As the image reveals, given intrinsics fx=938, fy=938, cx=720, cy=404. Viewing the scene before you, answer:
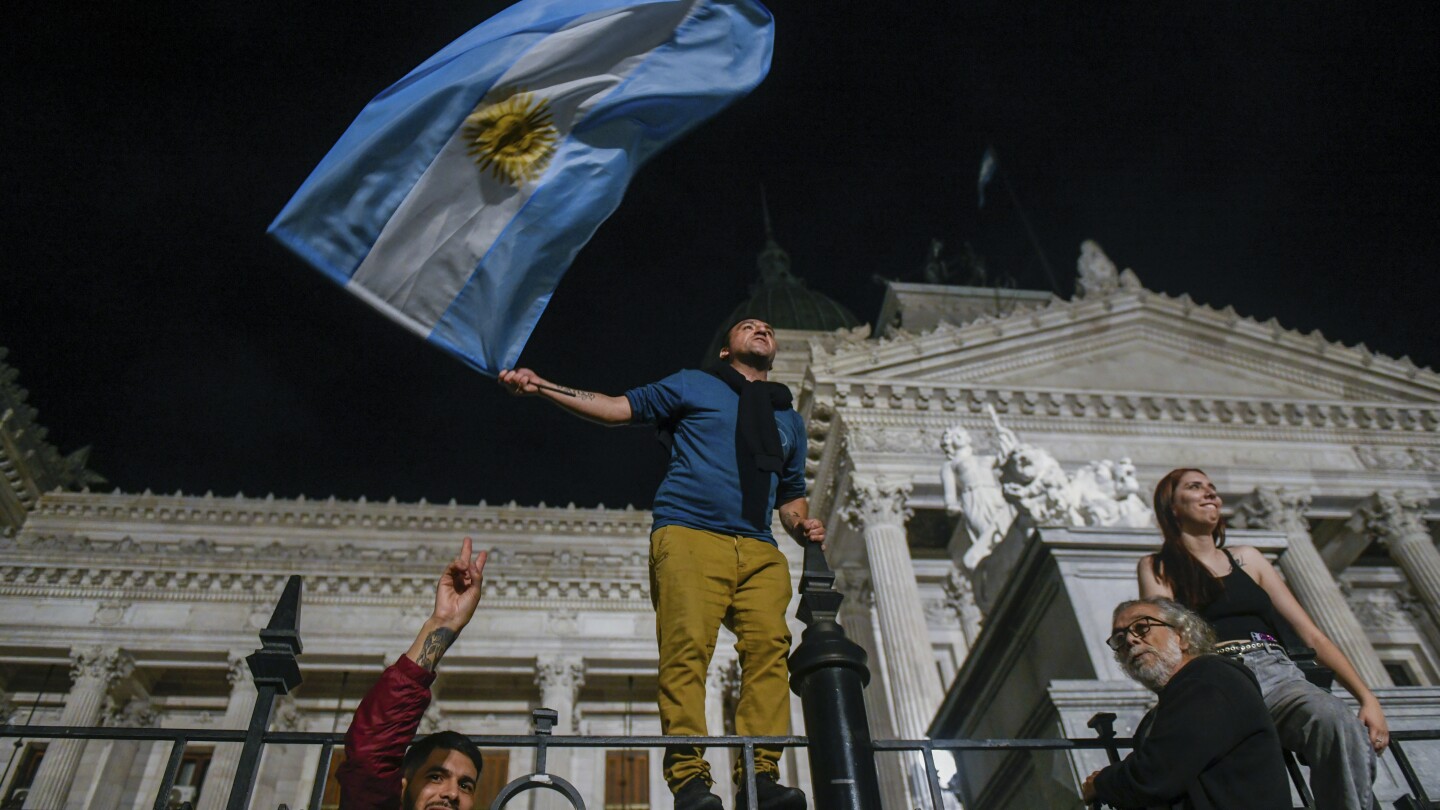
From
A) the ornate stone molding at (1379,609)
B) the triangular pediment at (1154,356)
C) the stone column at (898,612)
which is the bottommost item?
the stone column at (898,612)

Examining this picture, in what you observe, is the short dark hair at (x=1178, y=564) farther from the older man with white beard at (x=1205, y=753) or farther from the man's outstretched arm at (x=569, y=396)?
the man's outstretched arm at (x=569, y=396)

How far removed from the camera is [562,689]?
901 inches

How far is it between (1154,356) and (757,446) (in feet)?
77.4

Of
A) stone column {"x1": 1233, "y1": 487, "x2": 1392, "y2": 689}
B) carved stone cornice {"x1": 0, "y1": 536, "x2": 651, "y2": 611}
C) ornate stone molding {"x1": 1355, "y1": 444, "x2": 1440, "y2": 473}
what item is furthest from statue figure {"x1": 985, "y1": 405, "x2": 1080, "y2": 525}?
ornate stone molding {"x1": 1355, "y1": 444, "x2": 1440, "y2": 473}

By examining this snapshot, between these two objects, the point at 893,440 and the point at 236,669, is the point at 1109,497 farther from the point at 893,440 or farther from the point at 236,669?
the point at 236,669

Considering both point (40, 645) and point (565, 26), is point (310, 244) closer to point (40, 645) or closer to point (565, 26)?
point (565, 26)

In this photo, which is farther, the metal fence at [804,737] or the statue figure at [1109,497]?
the statue figure at [1109,497]

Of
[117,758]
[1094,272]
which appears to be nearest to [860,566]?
[1094,272]

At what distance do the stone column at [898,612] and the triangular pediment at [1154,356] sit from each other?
172 inches

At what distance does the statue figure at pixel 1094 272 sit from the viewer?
87.9ft

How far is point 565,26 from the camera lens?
609cm

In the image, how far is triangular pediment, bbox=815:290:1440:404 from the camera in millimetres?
23656

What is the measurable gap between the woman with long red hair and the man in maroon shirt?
10.3 feet

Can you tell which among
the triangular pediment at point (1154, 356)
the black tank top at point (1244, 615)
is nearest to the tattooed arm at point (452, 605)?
the black tank top at point (1244, 615)
